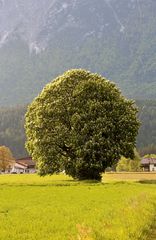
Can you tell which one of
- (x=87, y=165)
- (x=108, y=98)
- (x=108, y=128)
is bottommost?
(x=87, y=165)

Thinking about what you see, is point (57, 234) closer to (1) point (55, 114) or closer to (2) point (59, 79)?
(1) point (55, 114)

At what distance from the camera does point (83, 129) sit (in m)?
77.2

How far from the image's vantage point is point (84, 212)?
31.9m

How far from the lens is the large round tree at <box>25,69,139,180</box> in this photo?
3068 inches

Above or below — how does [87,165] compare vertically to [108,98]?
below

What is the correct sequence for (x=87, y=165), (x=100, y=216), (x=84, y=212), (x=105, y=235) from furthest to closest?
(x=87, y=165)
(x=84, y=212)
(x=100, y=216)
(x=105, y=235)

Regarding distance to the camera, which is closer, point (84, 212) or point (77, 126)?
point (84, 212)

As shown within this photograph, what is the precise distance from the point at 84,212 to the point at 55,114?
50.4m

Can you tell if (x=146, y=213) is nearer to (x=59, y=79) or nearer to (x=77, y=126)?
(x=77, y=126)

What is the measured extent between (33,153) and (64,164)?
6.74 metres

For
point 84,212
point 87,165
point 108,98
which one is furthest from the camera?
point 108,98

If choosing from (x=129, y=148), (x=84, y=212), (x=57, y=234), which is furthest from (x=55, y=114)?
(x=57, y=234)

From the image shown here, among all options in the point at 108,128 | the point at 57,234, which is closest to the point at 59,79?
the point at 108,128

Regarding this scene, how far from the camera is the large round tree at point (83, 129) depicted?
77938mm
